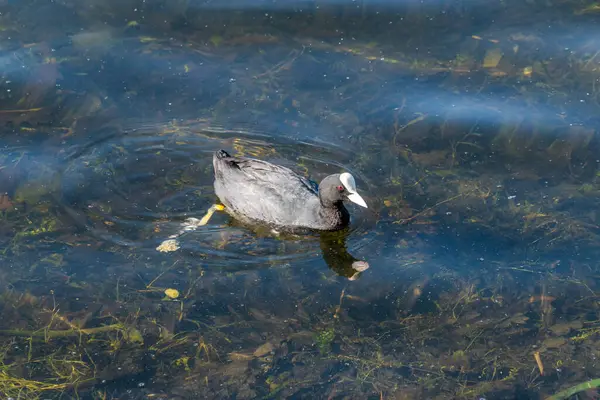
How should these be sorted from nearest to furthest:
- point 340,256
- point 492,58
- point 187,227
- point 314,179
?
point 340,256 → point 187,227 → point 314,179 → point 492,58

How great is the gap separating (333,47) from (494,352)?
4.83 m

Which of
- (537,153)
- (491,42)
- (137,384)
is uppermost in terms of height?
(491,42)

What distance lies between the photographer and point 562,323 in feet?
24.6

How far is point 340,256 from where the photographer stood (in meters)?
8.27

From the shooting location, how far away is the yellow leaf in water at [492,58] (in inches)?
408

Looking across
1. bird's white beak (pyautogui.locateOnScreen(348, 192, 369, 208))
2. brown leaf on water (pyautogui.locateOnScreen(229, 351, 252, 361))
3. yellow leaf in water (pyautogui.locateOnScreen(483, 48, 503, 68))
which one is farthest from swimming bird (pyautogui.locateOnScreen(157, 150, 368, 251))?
yellow leaf in water (pyautogui.locateOnScreen(483, 48, 503, 68))

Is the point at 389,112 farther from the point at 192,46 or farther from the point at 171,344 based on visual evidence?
the point at 171,344

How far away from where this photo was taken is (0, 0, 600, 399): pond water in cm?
711

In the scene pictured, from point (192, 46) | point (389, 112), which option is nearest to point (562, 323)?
point (389, 112)

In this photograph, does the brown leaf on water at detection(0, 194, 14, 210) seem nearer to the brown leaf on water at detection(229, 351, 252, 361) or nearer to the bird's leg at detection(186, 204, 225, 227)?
the bird's leg at detection(186, 204, 225, 227)

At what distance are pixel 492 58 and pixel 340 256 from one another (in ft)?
12.2

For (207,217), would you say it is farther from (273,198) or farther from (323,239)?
(323,239)

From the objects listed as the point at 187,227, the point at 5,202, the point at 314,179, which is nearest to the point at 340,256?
the point at 314,179

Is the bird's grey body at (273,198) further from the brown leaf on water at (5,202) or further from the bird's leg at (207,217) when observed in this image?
the brown leaf on water at (5,202)
